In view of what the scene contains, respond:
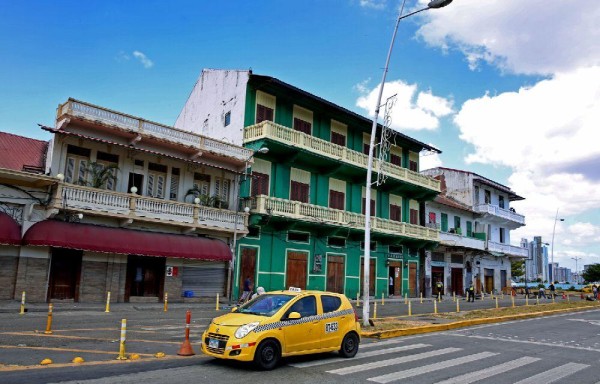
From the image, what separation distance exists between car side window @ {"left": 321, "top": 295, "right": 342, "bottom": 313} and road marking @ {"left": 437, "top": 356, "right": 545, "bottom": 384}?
3071mm

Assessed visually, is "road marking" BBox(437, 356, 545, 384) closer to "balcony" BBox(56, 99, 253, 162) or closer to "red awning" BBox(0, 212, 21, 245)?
"red awning" BBox(0, 212, 21, 245)

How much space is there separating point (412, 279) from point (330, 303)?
3067cm

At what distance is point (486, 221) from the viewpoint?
51.3 metres

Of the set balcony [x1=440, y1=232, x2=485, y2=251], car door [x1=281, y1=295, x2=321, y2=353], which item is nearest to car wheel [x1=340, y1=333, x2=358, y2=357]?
car door [x1=281, y1=295, x2=321, y2=353]

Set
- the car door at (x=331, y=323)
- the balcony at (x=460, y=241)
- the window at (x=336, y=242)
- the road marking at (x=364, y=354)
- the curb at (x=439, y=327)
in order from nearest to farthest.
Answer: the road marking at (x=364, y=354), the car door at (x=331, y=323), the curb at (x=439, y=327), the window at (x=336, y=242), the balcony at (x=460, y=241)

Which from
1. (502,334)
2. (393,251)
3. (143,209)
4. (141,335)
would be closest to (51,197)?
(143,209)

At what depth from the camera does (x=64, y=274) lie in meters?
22.4

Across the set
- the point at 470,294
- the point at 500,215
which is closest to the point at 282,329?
the point at 470,294

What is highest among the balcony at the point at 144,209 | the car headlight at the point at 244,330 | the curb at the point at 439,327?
the balcony at the point at 144,209

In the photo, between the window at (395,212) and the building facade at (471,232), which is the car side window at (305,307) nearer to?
the window at (395,212)

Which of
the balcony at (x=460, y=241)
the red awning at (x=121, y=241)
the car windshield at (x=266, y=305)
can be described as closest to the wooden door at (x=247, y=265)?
the red awning at (x=121, y=241)

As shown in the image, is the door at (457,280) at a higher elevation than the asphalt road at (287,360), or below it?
higher

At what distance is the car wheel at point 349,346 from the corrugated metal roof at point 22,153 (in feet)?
57.6

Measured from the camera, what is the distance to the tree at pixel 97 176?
903 inches
